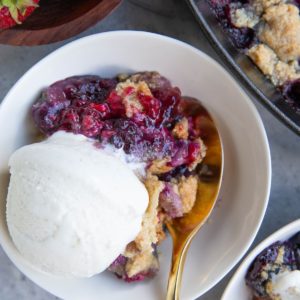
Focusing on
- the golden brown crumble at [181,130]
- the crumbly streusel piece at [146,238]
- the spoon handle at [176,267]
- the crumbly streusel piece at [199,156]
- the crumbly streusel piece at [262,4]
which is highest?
the crumbly streusel piece at [262,4]

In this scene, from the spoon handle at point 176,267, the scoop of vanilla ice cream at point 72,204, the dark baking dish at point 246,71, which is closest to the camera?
the scoop of vanilla ice cream at point 72,204

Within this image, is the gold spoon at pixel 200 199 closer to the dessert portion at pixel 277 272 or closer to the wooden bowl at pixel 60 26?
the dessert portion at pixel 277 272

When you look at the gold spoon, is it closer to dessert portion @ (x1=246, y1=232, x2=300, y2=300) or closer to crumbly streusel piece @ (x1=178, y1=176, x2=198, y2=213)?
crumbly streusel piece @ (x1=178, y1=176, x2=198, y2=213)

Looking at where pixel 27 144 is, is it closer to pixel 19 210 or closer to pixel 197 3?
pixel 19 210

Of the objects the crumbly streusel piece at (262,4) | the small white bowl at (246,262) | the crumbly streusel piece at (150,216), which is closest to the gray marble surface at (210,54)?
the small white bowl at (246,262)

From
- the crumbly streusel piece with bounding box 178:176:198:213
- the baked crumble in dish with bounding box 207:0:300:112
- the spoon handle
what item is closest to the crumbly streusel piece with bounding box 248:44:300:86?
the baked crumble in dish with bounding box 207:0:300:112

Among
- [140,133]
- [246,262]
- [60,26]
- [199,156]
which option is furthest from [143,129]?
[246,262]
